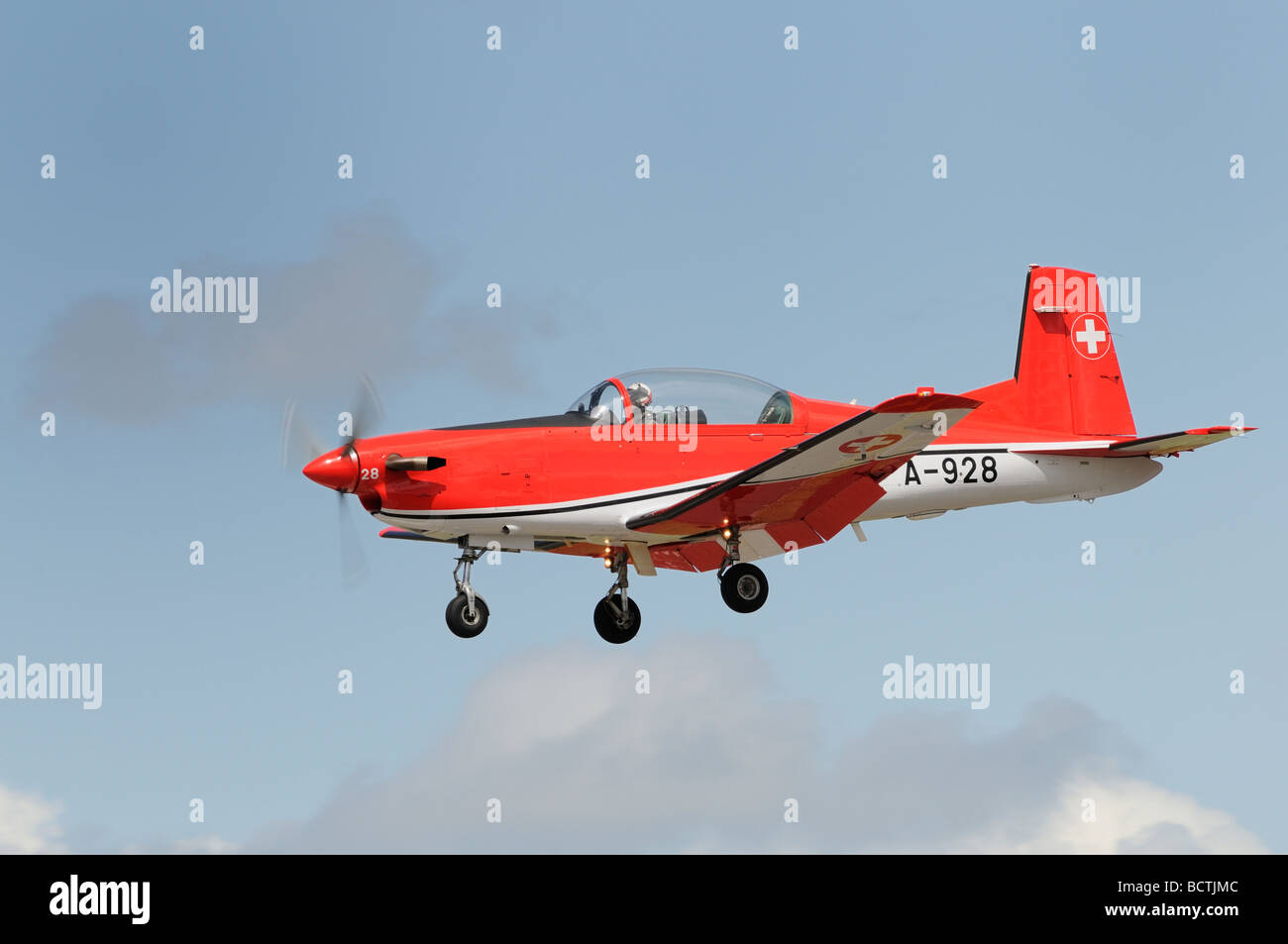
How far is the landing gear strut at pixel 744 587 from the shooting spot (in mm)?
22344

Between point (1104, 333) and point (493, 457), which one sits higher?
point (1104, 333)

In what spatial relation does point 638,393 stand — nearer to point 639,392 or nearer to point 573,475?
point 639,392

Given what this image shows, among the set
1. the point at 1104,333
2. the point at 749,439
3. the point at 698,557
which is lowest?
the point at 698,557

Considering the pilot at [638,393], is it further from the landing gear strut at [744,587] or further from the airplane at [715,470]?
the landing gear strut at [744,587]

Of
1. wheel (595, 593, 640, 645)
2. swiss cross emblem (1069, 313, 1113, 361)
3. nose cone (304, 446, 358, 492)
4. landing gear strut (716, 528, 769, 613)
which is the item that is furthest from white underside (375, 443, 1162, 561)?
swiss cross emblem (1069, 313, 1113, 361)

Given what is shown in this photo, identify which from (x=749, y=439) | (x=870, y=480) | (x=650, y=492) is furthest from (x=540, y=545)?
(x=870, y=480)

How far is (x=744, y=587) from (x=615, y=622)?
6.92ft

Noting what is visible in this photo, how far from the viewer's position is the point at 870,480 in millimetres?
22625

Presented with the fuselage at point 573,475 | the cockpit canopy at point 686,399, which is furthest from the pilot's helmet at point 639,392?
the fuselage at point 573,475

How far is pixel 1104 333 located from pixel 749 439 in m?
7.05

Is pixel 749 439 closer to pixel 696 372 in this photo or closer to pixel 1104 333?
pixel 696 372

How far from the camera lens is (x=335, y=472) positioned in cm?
2072

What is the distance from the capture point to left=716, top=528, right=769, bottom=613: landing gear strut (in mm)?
22344

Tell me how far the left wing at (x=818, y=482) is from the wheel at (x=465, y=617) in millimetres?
2394
